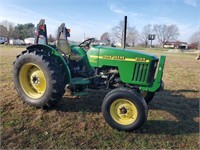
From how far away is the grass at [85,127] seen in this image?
150 inches

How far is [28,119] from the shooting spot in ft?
14.9

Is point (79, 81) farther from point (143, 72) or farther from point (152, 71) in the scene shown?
point (152, 71)

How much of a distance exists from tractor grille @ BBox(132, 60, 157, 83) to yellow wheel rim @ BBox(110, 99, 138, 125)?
2.11 feet

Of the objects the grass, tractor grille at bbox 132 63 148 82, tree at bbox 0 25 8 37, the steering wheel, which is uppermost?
tree at bbox 0 25 8 37

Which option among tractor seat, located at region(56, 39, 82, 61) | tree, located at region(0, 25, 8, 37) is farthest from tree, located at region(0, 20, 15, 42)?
tractor seat, located at region(56, 39, 82, 61)

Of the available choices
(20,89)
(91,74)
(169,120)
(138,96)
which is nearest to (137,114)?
(138,96)

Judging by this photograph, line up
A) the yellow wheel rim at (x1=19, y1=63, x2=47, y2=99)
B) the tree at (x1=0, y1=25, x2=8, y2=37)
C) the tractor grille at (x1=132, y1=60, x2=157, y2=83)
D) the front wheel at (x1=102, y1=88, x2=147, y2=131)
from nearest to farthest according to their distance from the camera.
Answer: the front wheel at (x1=102, y1=88, x2=147, y2=131) → the tractor grille at (x1=132, y1=60, x2=157, y2=83) → the yellow wheel rim at (x1=19, y1=63, x2=47, y2=99) → the tree at (x1=0, y1=25, x2=8, y2=37)

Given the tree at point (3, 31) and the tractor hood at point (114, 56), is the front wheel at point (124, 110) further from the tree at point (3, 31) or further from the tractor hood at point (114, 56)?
the tree at point (3, 31)

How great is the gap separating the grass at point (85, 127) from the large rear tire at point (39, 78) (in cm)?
25

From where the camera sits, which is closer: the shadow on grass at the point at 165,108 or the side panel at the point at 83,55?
the shadow on grass at the point at 165,108

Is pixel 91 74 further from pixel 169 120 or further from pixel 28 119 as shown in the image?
pixel 169 120

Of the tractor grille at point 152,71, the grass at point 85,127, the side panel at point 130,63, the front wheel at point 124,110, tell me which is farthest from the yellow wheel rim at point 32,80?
the tractor grille at point 152,71

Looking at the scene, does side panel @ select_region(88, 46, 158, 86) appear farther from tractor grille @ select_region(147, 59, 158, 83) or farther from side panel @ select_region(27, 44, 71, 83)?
side panel @ select_region(27, 44, 71, 83)

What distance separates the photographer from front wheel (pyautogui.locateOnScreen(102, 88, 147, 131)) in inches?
165
